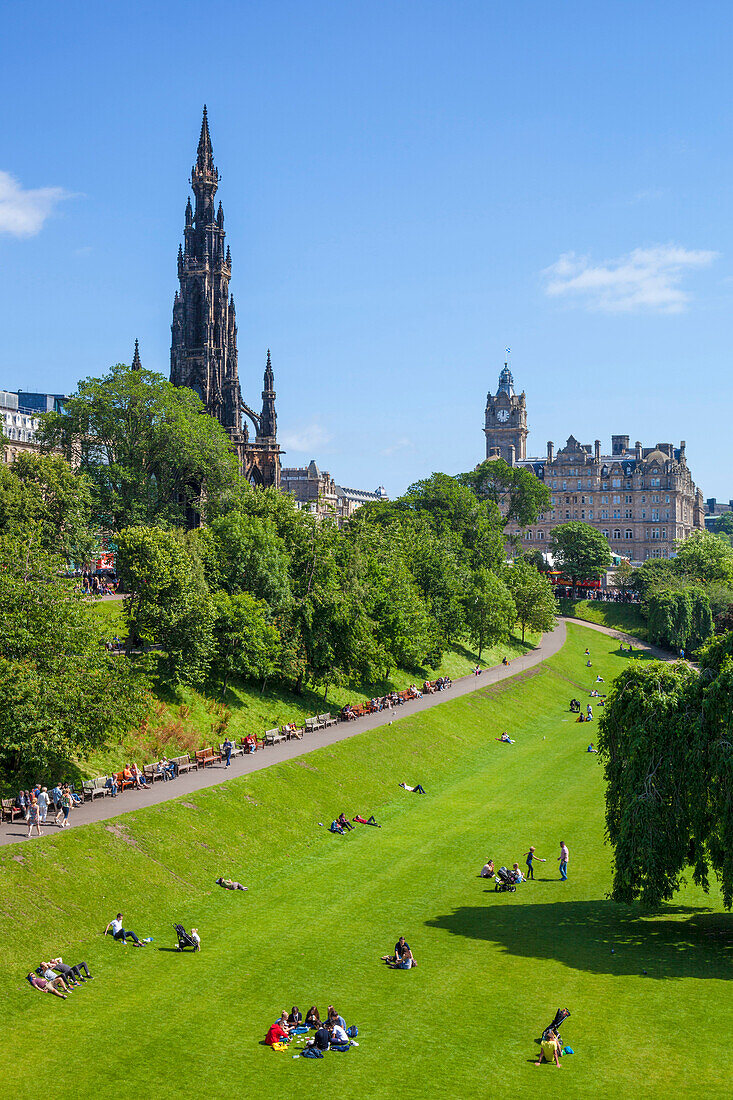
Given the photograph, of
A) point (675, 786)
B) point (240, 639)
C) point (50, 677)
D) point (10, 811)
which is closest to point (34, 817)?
point (10, 811)

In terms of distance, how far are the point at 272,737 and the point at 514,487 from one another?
371 ft

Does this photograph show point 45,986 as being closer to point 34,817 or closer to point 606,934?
point 34,817

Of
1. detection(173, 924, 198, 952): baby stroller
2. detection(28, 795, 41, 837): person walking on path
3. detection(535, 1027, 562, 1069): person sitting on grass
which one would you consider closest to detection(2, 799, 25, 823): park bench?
detection(28, 795, 41, 837): person walking on path

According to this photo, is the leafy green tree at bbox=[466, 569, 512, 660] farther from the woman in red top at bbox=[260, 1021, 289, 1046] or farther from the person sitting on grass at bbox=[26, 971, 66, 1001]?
the woman in red top at bbox=[260, 1021, 289, 1046]

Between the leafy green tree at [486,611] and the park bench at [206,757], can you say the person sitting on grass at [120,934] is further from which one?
the leafy green tree at [486,611]

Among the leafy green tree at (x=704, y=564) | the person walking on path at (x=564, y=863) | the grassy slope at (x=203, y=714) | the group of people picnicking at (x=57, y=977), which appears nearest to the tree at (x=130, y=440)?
the grassy slope at (x=203, y=714)

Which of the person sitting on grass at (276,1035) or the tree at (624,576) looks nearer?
the person sitting on grass at (276,1035)

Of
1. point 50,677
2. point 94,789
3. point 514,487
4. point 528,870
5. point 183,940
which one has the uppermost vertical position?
point 514,487

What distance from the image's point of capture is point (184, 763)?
5125 cm

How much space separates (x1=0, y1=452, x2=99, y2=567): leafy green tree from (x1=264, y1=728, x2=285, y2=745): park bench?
69.0 feet

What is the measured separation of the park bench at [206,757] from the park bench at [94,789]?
22.7 feet

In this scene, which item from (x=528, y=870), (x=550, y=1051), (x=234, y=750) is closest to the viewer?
(x=550, y=1051)

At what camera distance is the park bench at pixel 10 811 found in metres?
40.0

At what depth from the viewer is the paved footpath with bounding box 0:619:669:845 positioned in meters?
40.9
